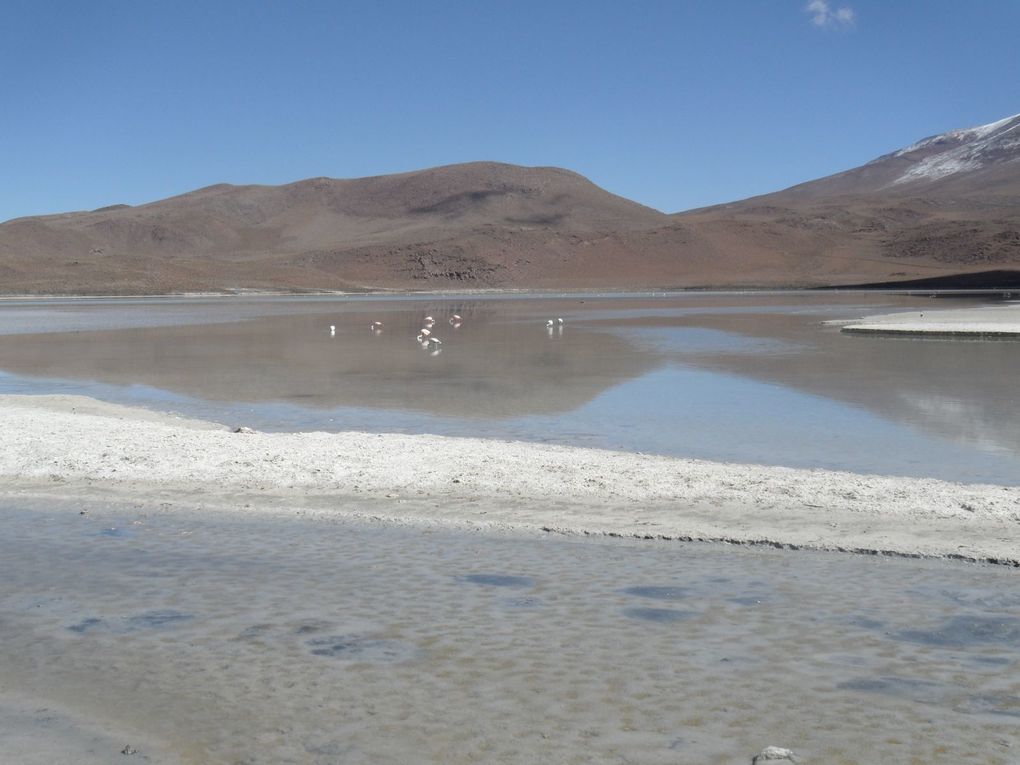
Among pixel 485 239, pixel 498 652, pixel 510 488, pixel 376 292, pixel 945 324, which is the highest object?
pixel 485 239

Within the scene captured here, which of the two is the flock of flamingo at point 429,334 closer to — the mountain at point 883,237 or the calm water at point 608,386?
the calm water at point 608,386

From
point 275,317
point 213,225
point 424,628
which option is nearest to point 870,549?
point 424,628

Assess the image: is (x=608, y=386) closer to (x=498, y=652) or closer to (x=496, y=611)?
(x=496, y=611)

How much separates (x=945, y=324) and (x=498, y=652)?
1113 inches

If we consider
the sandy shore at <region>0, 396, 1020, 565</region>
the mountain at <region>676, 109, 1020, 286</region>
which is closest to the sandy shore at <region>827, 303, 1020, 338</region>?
the sandy shore at <region>0, 396, 1020, 565</region>

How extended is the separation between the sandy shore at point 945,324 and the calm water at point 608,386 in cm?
163

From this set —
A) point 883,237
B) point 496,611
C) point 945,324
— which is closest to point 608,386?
point 496,611

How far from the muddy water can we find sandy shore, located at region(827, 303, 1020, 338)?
2283 cm

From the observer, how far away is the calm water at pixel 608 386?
11.5 metres

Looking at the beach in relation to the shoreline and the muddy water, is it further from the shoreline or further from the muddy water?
the shoreline

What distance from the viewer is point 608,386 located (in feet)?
56.3

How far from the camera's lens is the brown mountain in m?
99.6

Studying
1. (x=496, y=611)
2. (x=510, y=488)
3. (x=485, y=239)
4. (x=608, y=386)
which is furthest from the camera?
(x=485, y=239)

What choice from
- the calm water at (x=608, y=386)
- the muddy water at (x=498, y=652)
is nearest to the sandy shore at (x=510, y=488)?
the muddy water at (x=498, y=652)
